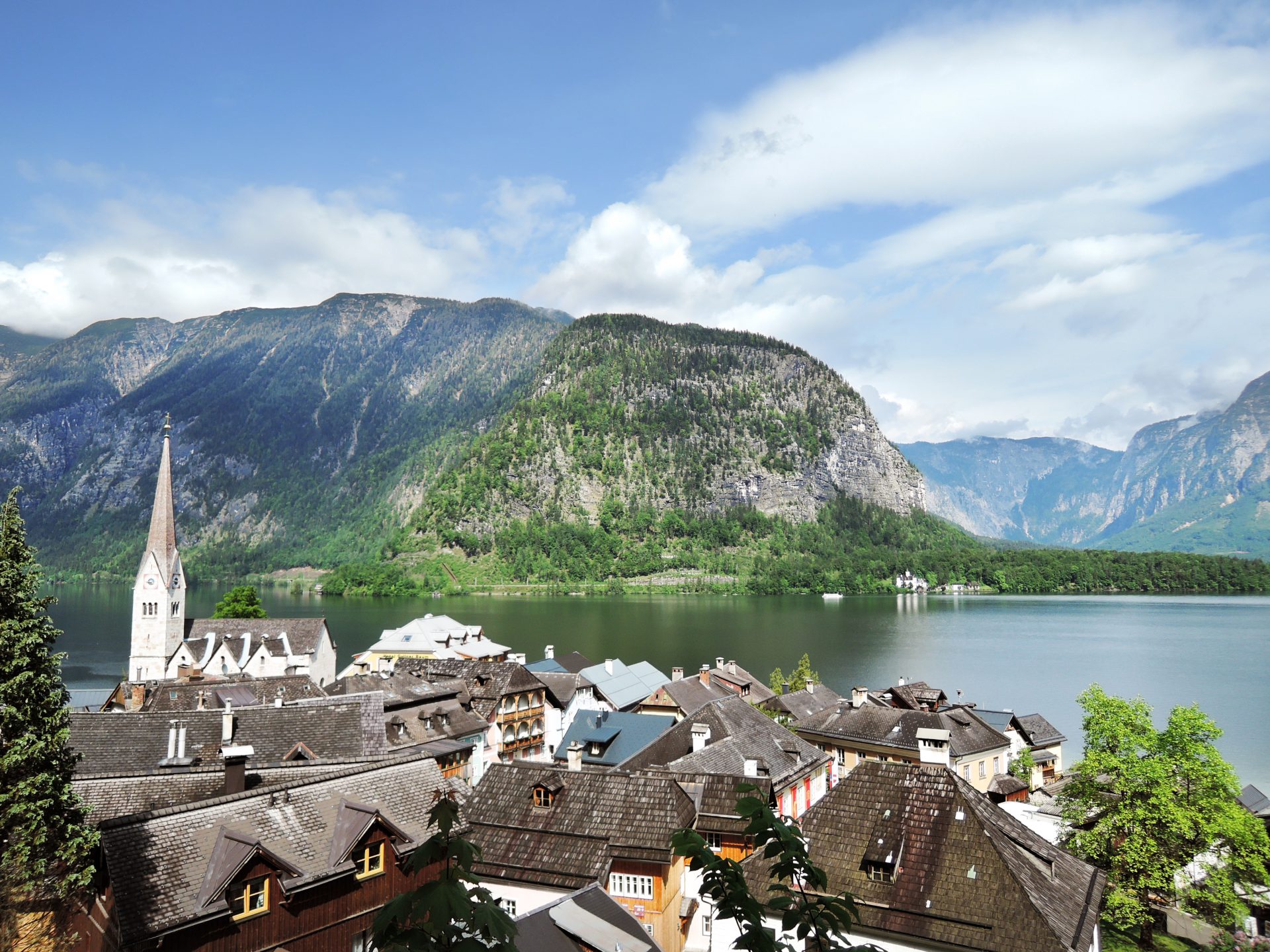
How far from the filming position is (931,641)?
11388cm

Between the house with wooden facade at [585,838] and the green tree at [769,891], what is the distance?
1608cm

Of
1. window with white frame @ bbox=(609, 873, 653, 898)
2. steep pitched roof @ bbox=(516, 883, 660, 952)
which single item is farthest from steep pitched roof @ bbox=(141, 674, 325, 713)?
steep pitched roof @ bbox=(516, 883, 660, 952)

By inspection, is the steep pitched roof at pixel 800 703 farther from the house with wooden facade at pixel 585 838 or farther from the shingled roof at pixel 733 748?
the house with wooden facade at pixel 585 838

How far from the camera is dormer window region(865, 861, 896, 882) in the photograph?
19047mm

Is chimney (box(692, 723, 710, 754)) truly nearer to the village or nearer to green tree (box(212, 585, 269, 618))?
the village

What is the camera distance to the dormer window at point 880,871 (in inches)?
750

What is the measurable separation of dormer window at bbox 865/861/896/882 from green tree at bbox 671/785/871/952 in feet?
49.7

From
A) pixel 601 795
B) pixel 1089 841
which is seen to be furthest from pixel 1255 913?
pixel 601 795

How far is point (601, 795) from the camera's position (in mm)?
24781

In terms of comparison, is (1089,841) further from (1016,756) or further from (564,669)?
(564,669)

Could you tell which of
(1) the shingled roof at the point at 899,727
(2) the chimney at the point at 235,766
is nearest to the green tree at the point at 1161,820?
(1) the shingled roof at the point at 899,727

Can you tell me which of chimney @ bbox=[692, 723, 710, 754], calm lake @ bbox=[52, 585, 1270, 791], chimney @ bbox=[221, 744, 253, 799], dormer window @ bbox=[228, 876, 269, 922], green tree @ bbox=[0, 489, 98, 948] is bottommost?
calm lake @ bbox=[52, 585, 1270, 791]

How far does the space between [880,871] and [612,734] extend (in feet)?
85.2

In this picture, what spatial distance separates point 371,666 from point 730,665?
38.0 m
